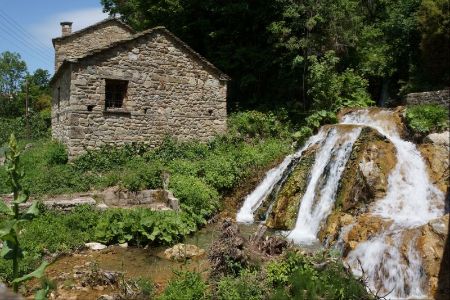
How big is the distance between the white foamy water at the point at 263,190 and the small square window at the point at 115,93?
5773mm

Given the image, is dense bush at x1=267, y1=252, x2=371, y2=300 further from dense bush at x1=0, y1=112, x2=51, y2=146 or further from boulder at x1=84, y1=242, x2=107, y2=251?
dense bush at x1=0, y1=112, x2=51, y2=146

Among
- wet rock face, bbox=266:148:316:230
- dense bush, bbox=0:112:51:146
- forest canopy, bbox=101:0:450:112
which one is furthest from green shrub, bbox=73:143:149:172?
dense bush, bbox=0:112:51:146

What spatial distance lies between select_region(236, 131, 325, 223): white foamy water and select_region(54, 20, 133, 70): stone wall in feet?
40.5

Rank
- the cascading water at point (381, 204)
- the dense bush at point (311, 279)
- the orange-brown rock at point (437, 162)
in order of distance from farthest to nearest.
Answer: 1. the orange-brown rock at point (437, 162)
2. the cascading water at point (381, 204)
3. the dense bush at point (311, 279)

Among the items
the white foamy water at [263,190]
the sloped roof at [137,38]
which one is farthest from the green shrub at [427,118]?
the sloped roof at [137,38]

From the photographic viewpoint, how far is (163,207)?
1155 centimetres

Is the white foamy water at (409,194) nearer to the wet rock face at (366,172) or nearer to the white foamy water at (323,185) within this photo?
the wet rock face at (366,172)

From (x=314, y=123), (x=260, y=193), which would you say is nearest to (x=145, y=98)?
(x=260, y=193)

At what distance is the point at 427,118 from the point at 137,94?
9.36 meters

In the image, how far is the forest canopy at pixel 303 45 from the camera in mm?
17188

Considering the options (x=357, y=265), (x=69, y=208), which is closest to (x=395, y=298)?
(x=357, y=265)

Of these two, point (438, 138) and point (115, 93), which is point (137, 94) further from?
point (438, 138)

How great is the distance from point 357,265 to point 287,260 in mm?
1901

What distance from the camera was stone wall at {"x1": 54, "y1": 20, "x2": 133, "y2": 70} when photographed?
2184 cm
